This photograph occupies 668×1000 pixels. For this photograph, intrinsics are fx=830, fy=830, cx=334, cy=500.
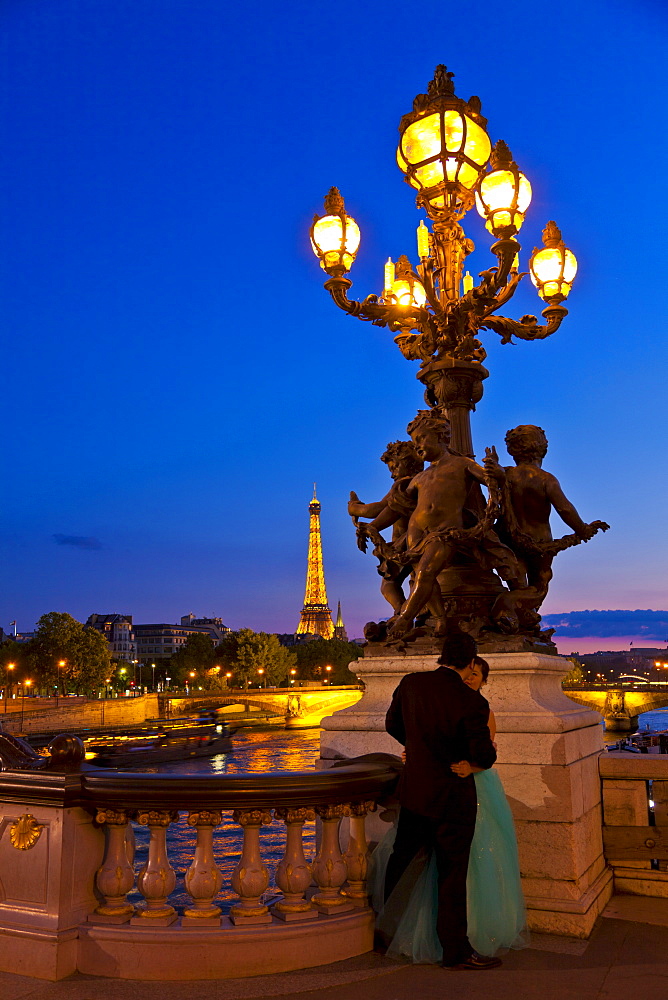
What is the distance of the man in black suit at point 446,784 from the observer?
425 centimetres

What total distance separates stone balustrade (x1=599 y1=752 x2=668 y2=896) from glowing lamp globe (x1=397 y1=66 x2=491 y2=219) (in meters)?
5.53

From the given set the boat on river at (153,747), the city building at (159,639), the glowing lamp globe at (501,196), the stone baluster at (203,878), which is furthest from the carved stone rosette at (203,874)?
the city building at (159,639)

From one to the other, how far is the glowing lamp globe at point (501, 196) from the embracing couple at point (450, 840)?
4806mm

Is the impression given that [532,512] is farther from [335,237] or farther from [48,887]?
[48,887]

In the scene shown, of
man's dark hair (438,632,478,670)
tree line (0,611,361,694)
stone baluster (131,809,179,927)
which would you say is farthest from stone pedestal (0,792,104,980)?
tree line (0,611,361,694)

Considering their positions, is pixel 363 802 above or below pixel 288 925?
above

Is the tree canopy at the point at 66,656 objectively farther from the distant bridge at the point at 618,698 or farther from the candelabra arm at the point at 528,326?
→ the candelabra arm at the point at 528,326

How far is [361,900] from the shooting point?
4.55 m

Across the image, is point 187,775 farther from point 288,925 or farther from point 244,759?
point 244,759

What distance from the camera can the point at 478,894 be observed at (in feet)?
14.5

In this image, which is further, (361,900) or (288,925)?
(361,900)

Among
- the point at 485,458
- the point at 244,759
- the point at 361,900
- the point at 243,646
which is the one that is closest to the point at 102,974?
the point at 361,900

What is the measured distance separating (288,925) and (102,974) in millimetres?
929

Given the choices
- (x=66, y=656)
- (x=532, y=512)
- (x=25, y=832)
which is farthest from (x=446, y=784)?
(x=66, y=656)
